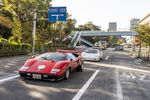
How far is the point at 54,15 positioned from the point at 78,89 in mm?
30737

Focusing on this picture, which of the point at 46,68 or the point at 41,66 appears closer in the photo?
the point at 46,68

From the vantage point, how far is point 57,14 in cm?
4103

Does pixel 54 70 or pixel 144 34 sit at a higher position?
pixel 144 34

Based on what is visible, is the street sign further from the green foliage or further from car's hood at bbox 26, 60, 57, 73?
car's hood at bbox 26, 60, 57, 73

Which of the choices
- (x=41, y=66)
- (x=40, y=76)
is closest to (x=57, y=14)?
(x=41, y=66)

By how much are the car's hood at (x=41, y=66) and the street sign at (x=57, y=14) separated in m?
27.9

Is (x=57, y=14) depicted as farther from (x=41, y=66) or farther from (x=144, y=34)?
(x=41, y=66)

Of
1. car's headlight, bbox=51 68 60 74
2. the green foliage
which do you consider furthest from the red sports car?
the green foliage

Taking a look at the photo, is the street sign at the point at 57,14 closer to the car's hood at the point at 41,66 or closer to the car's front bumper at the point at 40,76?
the car's hood at the point at 41,66

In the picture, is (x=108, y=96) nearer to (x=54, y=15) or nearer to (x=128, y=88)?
(x=128, y=88)

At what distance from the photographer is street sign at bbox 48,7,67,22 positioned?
40531 mm

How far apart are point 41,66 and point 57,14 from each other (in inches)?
1147

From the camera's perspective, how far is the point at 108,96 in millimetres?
9953

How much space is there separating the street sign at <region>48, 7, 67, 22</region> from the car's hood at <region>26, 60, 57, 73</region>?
2785 centimetres
